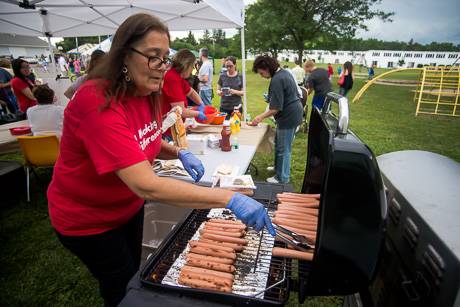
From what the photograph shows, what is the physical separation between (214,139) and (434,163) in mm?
2534

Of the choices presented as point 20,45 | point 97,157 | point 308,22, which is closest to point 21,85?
point 97,157

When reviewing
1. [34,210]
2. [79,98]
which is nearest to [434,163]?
[79,98]

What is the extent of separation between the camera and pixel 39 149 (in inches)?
162

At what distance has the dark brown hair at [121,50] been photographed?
1.27 meters

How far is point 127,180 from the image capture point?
117 cm

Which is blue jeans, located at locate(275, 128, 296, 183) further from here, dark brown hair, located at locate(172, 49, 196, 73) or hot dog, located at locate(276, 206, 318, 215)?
hot dog, located at locate(276, 206, 318, 215)

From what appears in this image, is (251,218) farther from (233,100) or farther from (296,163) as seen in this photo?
(233,100)

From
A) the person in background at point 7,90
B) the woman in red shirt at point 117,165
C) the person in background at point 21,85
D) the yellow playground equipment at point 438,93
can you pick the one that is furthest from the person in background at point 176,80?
the yellow playground equipment at point 438,93

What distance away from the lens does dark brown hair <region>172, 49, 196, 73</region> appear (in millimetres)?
3729

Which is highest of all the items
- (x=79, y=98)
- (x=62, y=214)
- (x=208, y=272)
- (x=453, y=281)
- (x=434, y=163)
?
(x=79, y=98)

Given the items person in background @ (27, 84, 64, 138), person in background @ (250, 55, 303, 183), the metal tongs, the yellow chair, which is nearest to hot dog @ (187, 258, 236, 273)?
the metal tongs

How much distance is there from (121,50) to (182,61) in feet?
8.48

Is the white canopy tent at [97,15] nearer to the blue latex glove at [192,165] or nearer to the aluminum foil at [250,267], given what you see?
the blue latex glove at [192,165]

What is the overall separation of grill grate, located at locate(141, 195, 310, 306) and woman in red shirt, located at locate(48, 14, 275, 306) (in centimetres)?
20
